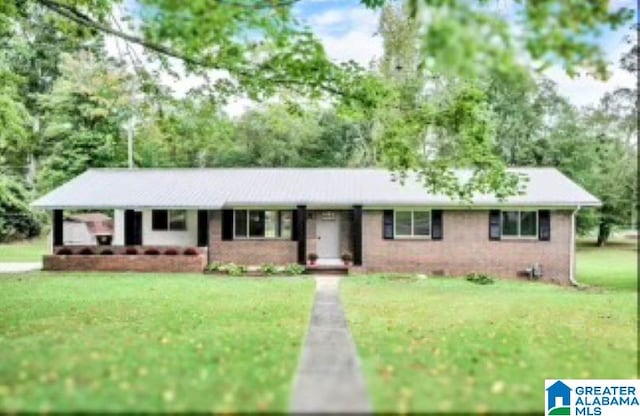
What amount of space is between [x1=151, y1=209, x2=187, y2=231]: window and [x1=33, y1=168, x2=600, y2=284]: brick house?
39 millimetres

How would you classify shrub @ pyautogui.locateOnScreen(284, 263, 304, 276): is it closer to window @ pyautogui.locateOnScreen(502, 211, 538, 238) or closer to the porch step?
the porch step

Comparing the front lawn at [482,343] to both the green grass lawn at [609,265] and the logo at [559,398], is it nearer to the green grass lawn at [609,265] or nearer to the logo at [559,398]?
the logo at [559,398]

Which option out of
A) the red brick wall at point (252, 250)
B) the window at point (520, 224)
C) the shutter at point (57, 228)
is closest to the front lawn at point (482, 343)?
the window at point (520, 224)

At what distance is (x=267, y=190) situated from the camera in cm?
2436

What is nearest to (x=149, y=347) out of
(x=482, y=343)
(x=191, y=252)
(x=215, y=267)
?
(x=482, y=343)

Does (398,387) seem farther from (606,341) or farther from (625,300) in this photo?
(625,300)

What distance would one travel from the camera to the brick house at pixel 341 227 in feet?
73.0

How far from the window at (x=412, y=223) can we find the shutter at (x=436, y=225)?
17 centimetres

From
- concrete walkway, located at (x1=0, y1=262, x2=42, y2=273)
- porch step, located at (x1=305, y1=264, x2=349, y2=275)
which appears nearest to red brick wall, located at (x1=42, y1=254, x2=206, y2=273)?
concrete walkway, located at (x1=0, y1=262, x2=42, y2=273)

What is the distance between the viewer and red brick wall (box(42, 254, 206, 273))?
22.4 metres

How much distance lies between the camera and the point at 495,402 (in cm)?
574

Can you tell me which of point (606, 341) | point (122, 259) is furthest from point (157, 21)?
point (122, 259)

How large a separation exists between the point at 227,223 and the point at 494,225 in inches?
384

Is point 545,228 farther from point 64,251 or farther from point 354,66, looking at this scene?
point 64,251
